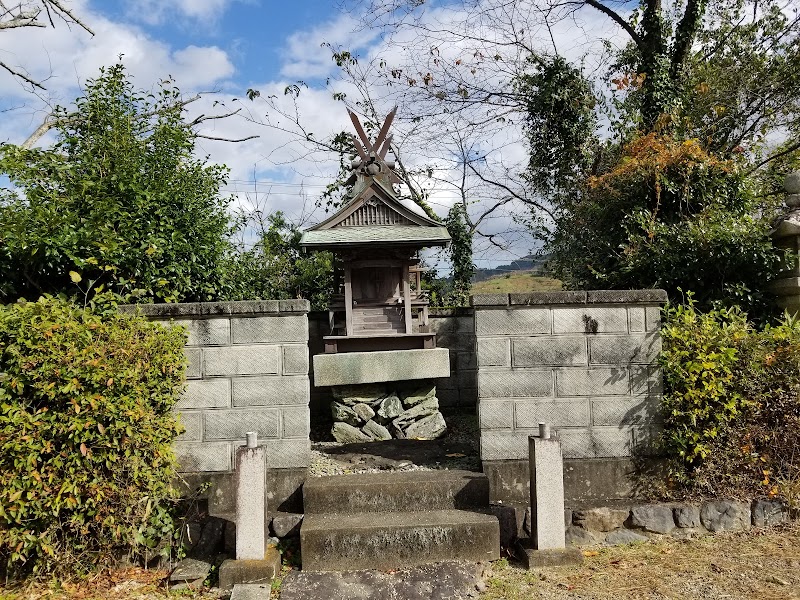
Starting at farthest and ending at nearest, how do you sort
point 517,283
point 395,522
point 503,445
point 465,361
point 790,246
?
1. point 517,283
2. point 465,361
3. point 790,246
4. point 503,445
5. point 395,522

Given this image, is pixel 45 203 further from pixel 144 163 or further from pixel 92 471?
pixel 92 471

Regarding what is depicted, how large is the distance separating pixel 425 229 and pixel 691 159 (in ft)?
11.6

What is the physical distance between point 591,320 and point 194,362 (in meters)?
3.32

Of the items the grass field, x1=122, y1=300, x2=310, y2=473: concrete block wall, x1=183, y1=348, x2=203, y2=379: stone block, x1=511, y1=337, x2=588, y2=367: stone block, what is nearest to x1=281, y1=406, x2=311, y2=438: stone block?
x1=122, y1=300, x2=310, y2=473: concrete block wall

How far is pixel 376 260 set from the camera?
721 cm

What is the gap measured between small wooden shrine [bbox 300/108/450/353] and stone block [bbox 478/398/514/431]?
8.64 feet

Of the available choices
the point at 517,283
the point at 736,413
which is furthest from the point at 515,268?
the point at 736,413

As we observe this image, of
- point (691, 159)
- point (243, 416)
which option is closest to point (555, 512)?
point (243, 416)

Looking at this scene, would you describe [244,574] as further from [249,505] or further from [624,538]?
[624,538]

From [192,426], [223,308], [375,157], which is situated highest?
[375,157]

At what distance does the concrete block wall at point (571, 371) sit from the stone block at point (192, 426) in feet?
7.64

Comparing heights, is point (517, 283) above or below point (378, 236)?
below

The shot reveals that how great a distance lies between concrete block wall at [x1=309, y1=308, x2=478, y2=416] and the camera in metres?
8.30

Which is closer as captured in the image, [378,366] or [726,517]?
[726,517]
